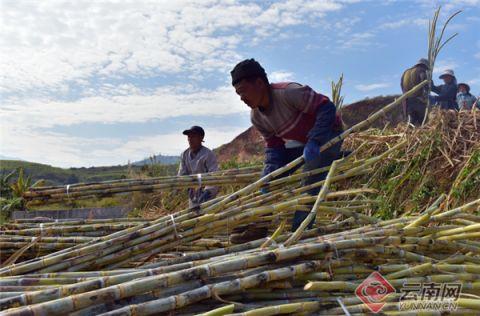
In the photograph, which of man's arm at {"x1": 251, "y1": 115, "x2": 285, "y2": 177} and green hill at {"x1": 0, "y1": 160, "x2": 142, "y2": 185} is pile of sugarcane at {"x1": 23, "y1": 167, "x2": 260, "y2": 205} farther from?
green hill at {"x1": 0, "y1": 160, "x2": 142, "y2": 185}

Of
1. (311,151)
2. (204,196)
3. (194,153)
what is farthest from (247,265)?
(194,153)

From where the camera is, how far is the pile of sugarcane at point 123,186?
3.17 meters

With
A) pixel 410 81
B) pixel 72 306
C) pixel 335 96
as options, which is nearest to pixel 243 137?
pixel 410 81

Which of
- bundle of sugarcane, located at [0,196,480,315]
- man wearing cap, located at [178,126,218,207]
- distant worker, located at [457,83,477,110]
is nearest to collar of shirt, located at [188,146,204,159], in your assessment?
man wearing cap, located at [178,126,218,207]

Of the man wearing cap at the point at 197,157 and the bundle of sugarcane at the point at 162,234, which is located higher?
the man wearing cap at the point at 197,157

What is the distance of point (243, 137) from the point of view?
720 inches

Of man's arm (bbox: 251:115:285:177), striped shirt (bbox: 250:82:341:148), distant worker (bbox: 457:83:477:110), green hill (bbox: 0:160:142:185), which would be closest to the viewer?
striped shirt (bbox: 250:82:341:148)

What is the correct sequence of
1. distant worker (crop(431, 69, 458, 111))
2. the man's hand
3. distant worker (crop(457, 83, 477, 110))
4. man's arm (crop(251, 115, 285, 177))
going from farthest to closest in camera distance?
distant worker (crop(457, 83, 477, 110)) < distant worker (crop(431, 69, 458, 111)) < the man's hand < man's arm (crop(251, 115, 285, 177))

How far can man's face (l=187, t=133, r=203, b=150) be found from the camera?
4688mm

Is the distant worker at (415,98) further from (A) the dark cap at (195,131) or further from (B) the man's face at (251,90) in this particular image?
(B) the man's face at (251,90)

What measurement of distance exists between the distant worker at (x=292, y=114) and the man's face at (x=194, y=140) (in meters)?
1.64

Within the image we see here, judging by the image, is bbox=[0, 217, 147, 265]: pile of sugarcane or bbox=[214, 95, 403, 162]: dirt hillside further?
bbox=[214, 95, 403, 162]: dirt hillside

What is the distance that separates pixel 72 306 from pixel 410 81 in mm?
5806

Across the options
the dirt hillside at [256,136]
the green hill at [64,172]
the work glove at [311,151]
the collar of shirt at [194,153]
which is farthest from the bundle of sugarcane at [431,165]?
the green hill at [64,172]
